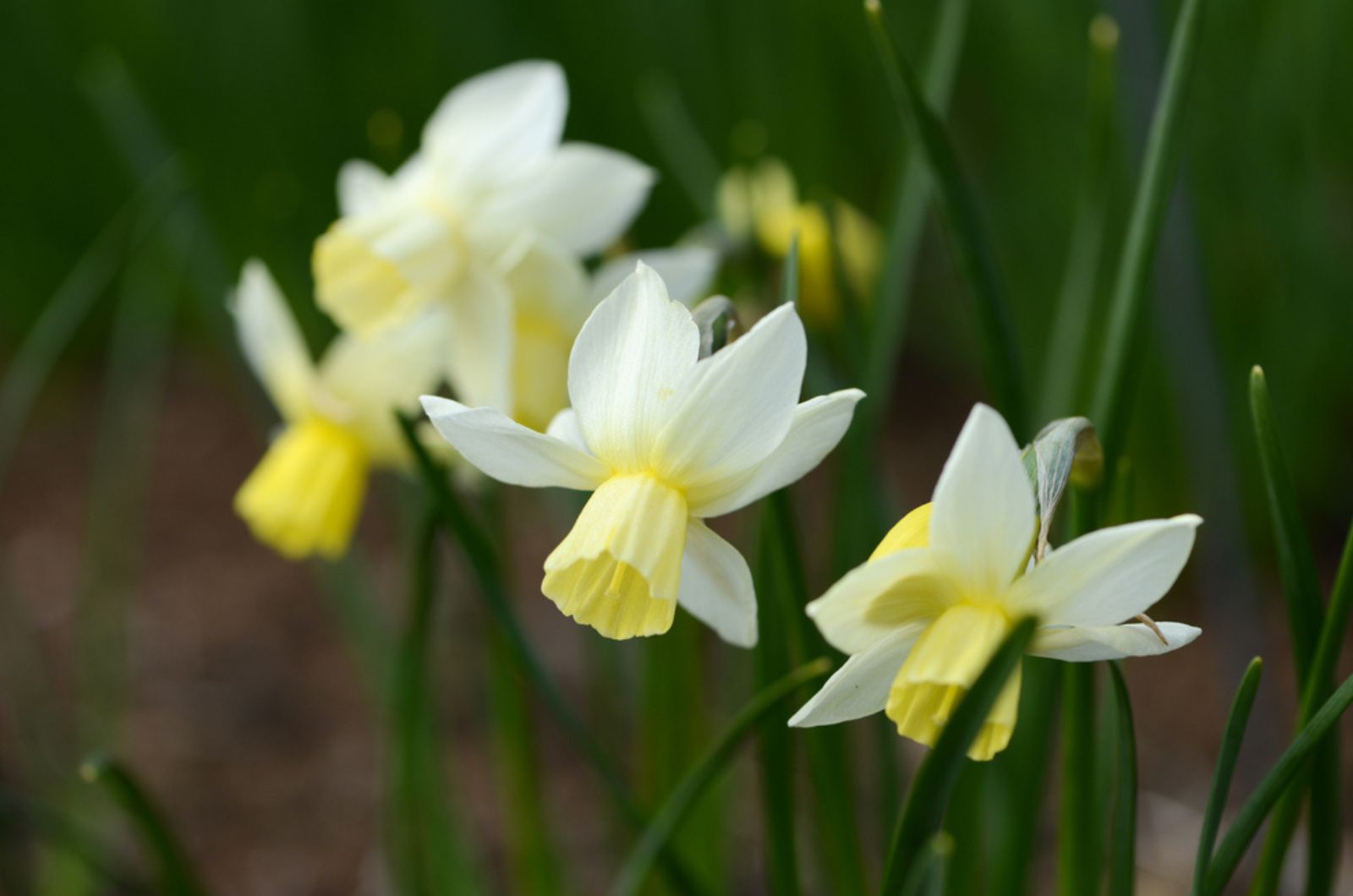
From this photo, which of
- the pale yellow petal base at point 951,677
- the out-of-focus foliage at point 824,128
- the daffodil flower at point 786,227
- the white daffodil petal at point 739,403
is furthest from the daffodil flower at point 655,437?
the out-of-focus foliage at point 824,128

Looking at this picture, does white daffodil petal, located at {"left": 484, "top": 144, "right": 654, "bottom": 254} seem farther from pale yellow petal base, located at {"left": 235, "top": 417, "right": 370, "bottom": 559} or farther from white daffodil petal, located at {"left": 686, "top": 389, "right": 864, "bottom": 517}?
white daffodil petal, located at {"left": 686, "top": 389, "right": 864, "bottom": 517}

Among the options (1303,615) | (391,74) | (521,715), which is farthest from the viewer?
(391,74)

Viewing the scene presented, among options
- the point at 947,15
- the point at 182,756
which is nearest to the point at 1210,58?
the point at 947,15

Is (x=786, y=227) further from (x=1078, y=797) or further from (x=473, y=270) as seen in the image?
(x=1078, y=797)

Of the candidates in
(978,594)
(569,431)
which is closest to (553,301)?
(569,431)

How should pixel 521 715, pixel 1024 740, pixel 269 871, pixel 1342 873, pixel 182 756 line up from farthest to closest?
Result: pixel 182 756 < pixel 269 871 < pixel 1342 873 < pixel 521 715 < pixel 1024 740

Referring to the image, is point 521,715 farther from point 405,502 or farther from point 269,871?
point 269,871
